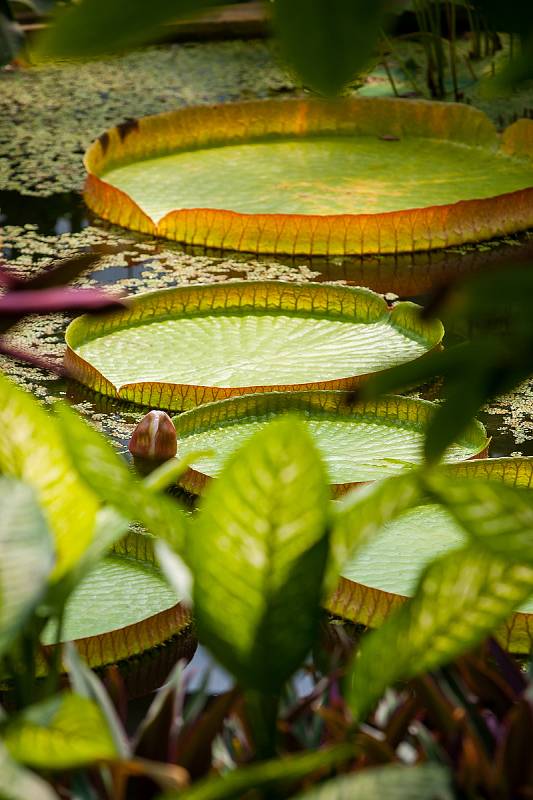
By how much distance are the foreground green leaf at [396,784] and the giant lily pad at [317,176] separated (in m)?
2.48

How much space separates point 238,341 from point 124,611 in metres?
0.98

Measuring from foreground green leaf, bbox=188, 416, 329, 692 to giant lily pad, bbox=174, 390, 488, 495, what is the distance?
1245mm

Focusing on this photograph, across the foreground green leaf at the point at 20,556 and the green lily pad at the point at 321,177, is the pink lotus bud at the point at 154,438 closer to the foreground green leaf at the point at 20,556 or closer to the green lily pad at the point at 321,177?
the foreground green leaf at the point at 20,556

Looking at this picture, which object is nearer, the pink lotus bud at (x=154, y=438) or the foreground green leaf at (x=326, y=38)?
the foreground green leaf at (x=326, y=38)

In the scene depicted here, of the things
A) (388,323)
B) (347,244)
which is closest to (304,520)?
(388,323)

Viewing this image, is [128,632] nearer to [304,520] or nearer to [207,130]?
[304,520]

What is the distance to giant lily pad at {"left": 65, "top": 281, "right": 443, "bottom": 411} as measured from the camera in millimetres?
2203

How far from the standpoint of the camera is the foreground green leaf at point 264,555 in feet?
1.84

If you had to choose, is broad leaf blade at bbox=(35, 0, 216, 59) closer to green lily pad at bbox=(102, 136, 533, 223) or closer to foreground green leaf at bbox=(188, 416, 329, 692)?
foreground green leaf at bbox=(188, 416, 329, 692)

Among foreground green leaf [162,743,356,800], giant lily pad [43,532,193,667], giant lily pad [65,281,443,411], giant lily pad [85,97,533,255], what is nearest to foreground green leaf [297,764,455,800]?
foreground green leaf [162,743,356,800]

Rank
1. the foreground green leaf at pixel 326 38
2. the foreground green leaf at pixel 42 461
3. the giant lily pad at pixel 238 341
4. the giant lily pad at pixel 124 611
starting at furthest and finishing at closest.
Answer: the giant lily pad at pixel 238 341 < the giant lily pad at pixel 124 611 < the foreground green leaf at pixel 42 461 < the foreground green leaf at pixel 326 38

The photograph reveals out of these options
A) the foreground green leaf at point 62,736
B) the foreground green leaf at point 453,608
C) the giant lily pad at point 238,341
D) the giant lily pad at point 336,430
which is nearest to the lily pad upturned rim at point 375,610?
the giant lily pad at point 336,430

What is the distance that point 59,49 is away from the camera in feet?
1.34

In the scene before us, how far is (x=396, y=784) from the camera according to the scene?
0.47 metres
